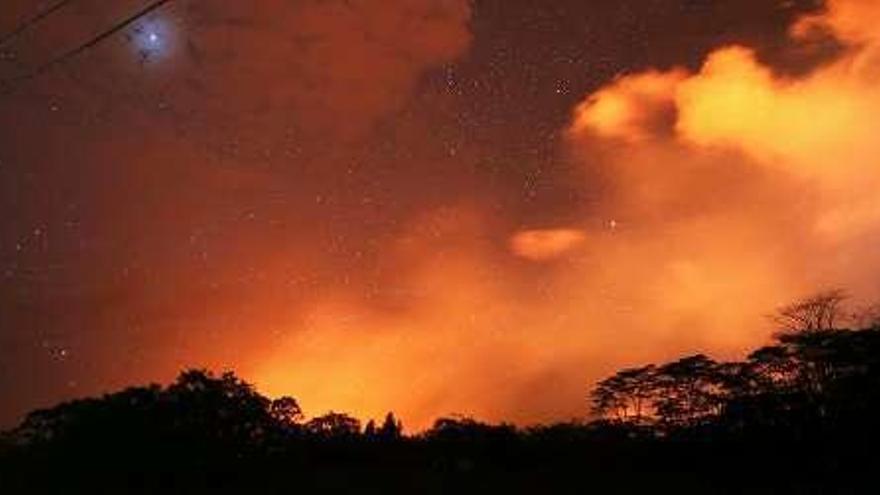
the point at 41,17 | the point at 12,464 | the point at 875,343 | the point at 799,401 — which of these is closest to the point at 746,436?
the point at 799,401

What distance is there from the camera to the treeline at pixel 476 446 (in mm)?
43844

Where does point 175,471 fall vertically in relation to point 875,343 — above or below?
below

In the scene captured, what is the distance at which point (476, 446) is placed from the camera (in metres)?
54.4

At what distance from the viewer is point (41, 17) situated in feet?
46.4

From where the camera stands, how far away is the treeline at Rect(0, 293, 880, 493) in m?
43.8

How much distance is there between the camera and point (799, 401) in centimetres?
5084

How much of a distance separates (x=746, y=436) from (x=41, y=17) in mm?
40851

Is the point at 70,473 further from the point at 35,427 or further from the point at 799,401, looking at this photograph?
the point at 799,401

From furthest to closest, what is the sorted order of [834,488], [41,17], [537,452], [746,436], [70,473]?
[537,452], [746,436], [70,473], [834,488], [41,17]

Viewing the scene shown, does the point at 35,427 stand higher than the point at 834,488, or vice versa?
the point at 35,427

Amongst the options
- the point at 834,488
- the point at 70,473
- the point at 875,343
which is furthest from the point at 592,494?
the point at 70,473

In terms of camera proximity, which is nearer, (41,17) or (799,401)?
(41,17)

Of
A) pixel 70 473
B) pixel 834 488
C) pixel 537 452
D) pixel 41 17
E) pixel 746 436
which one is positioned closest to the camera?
pixel 41 17

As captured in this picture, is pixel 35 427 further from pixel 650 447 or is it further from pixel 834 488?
pixel 834 488
